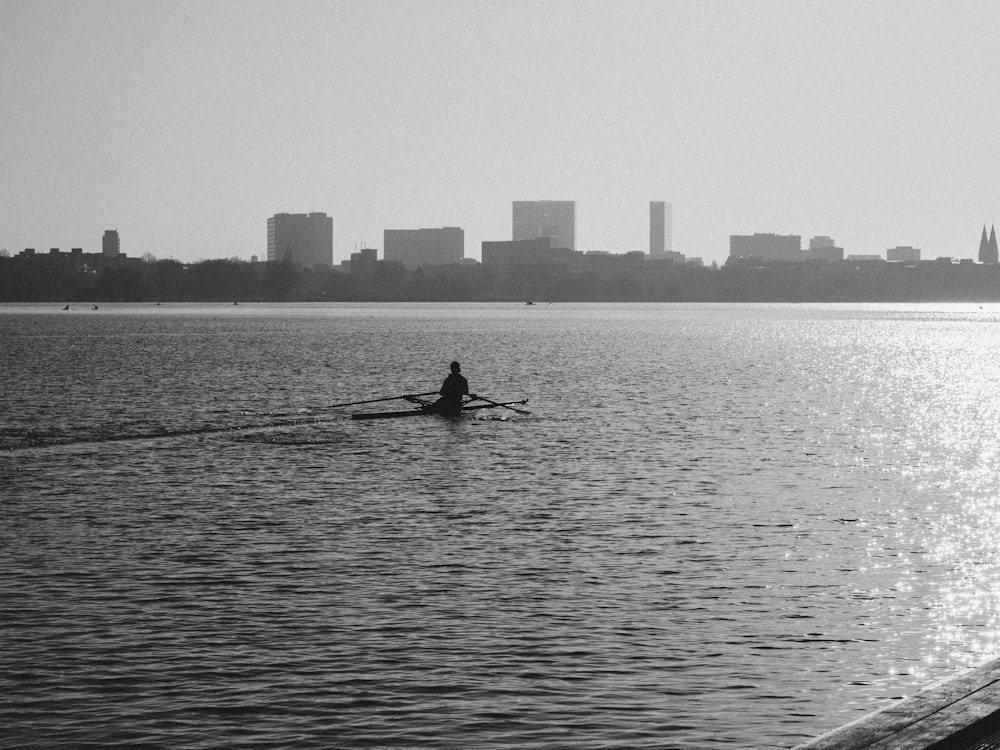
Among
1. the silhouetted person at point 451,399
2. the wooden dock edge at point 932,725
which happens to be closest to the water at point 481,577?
the silhouetted person at point 451,399

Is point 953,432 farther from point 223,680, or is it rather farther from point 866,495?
point 223,680

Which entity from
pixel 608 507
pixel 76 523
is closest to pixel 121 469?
pixel 76 523

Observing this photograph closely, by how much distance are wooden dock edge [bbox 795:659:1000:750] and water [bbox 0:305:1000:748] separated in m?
4.03

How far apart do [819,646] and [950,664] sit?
179 cm

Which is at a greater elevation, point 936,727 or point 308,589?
point 936,727

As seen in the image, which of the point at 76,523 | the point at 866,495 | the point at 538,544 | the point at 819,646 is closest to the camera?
the point at 819,646

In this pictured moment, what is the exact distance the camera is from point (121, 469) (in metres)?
39.4

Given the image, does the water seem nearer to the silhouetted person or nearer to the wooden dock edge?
the silhouetted person

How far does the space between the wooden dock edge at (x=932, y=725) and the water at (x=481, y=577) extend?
4028 mm

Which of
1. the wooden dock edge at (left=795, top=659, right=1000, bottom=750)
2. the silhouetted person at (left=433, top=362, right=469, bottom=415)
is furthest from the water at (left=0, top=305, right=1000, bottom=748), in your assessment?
the wooden dock edge at (left=795, top=659, right=1000, bottom=750)

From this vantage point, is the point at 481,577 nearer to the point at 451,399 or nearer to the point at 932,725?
the point at 932,725

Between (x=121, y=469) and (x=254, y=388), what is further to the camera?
(x=254, y=388)

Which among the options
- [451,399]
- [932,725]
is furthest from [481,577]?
[451,399]

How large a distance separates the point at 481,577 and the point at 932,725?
13.5 meters
